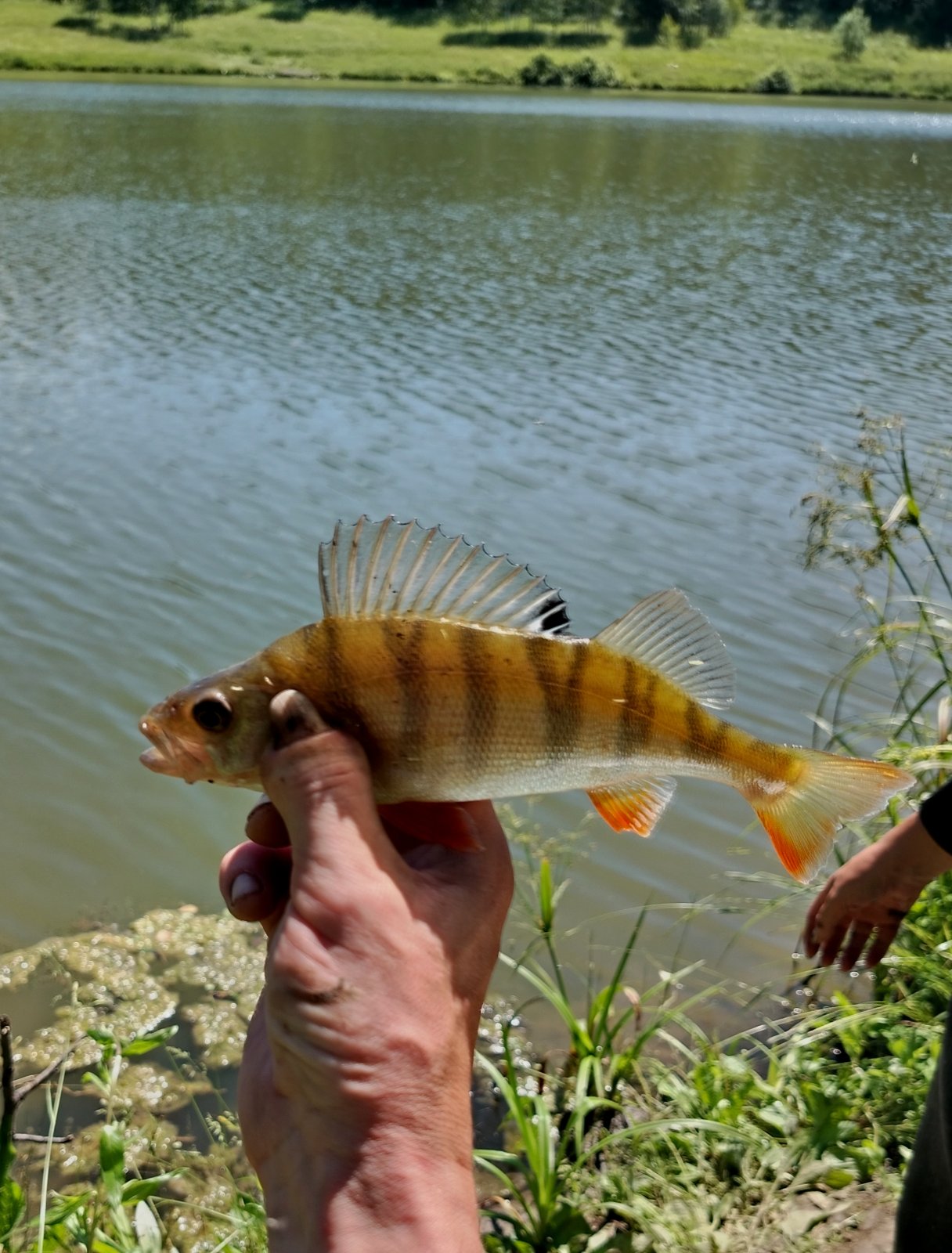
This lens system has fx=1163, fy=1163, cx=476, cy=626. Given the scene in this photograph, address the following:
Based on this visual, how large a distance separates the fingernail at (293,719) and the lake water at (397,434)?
347 centimetres

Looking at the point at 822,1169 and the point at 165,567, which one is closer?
the point at 822,1169

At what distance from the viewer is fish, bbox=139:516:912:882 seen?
6.69ft

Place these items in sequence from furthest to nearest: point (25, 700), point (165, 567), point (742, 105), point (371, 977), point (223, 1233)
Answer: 1. point (742, 105)
2. point (165, 567)
3. point (25, 700)
4. point (223, 1233)
5. point (371, 977)

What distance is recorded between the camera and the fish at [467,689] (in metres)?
2.04

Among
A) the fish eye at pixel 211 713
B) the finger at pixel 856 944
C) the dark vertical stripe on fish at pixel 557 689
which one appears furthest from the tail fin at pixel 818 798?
the finger at pixel 856 944

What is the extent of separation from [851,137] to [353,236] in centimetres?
3663

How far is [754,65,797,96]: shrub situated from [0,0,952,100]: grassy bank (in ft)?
2.22

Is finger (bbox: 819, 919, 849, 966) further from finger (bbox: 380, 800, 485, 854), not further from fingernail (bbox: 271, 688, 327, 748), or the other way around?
fingernail (bbox: 271, 688, 327, 748)

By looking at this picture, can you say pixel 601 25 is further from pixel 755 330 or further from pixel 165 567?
pixel 165 567

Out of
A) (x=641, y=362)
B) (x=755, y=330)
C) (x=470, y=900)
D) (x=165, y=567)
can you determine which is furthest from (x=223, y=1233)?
(x=755, y=330)

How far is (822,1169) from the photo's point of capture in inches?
149

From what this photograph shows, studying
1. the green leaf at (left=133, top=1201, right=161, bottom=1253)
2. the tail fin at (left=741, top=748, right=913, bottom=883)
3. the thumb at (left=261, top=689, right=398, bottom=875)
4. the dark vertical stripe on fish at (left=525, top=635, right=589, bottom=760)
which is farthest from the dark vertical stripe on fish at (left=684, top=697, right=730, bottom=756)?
the green leaf at (left=133, top=1201, right=161, bottom=1253)

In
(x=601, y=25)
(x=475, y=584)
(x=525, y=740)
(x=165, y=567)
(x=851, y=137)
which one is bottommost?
(x=165, y=567)

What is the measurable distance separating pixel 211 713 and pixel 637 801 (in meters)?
0.85
